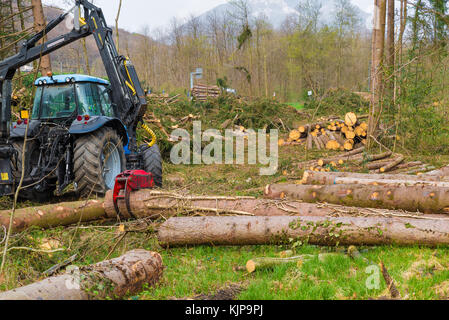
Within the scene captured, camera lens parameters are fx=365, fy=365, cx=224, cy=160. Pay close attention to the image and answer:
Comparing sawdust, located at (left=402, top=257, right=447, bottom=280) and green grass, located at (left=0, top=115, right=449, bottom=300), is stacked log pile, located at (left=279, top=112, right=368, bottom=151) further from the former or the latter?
sawdust, located at (left=402, top=257, right=447, bottom=280)

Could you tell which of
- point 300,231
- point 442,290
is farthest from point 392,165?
point 442,290

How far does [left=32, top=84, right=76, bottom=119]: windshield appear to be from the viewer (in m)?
7.13

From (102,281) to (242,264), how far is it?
65.9 inches

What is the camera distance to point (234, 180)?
937cm

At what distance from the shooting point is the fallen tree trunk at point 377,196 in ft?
16.6

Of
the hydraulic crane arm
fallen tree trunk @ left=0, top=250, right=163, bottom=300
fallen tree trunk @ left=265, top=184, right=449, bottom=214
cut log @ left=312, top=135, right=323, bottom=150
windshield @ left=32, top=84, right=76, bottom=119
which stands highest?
the hydraulic crane arm

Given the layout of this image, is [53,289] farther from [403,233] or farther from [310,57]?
[310,57]

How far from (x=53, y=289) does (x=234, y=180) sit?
6738mm

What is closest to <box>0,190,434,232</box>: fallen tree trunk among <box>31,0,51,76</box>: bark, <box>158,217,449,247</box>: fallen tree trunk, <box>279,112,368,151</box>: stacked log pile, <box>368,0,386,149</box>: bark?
<box>158,217,449,247</box>: fallen tree trunk

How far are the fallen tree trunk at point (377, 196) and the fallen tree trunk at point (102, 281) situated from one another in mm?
2680

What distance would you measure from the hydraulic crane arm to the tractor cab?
572 millimetres

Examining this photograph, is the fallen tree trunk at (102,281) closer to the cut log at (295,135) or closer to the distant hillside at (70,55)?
the distant hillside at (70,55)

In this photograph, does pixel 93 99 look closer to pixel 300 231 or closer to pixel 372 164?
pixel 300 231

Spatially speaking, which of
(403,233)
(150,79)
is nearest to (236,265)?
(403,233)
